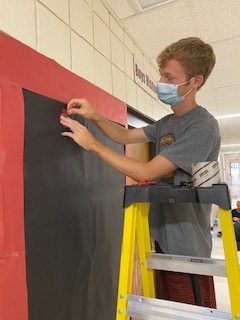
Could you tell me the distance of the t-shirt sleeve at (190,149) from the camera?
1067 mm

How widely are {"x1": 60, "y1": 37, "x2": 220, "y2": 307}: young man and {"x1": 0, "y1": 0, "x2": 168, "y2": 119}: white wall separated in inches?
11.1

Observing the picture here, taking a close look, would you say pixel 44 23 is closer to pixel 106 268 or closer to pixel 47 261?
pixel 47 261

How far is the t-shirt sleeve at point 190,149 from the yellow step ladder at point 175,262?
0.15 metres

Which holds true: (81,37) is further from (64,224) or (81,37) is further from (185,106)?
(64,224)

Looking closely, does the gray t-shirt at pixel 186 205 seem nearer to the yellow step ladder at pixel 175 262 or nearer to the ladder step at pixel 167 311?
the yellow step ladder at pixel 175 262

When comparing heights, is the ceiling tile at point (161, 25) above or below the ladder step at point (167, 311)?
above

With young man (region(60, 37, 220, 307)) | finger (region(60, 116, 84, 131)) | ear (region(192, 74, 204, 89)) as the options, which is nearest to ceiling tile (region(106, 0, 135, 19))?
young man (region(60, 37, 220, 307))

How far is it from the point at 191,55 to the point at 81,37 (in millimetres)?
607

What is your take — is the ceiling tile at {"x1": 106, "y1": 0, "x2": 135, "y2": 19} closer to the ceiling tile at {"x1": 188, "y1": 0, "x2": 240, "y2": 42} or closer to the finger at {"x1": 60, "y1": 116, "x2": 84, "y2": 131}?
the ceiling tile at {"x1": 188, "y1": 0, "x2": 240, "y2": 42}

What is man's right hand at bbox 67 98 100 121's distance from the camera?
1.21 metres

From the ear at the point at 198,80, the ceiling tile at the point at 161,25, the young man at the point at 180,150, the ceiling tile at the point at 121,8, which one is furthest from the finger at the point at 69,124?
the ceiling tile at the point at 161,25

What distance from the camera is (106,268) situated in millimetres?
1479

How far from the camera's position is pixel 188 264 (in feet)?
3.37

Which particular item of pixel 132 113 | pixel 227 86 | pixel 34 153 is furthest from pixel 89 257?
pixel 227 86
